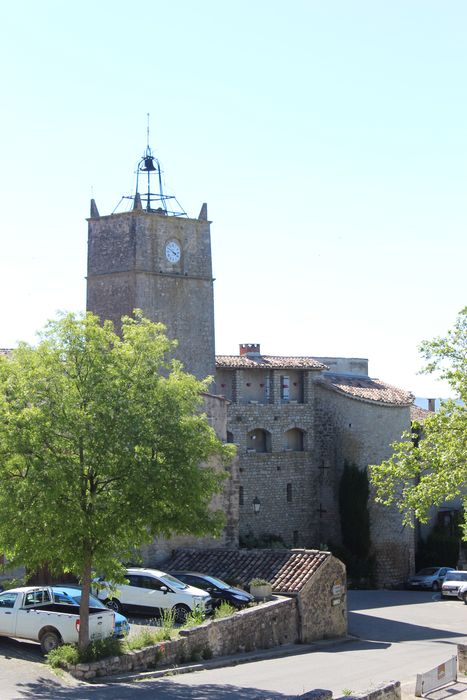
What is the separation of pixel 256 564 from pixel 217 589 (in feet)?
12.4

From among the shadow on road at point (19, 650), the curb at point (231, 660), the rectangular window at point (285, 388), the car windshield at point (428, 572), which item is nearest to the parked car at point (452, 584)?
the car windshield at point (428, 572)

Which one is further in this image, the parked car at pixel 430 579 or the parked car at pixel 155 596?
the parked car at pixel 430 579

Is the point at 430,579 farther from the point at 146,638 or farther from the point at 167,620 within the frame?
the point at 146,638

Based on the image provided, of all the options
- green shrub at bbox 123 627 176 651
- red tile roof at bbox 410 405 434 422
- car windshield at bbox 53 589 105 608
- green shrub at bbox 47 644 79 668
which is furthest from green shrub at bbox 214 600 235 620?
red tile roof at bbox 410 405 434 422

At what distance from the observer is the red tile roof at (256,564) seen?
31719 mm

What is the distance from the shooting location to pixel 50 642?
2347 centimetres

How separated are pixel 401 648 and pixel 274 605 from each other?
4031 millimetres

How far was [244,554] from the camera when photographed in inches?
1337

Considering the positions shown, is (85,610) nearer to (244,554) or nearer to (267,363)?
(244,554)

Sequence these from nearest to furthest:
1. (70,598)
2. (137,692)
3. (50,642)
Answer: (137,692)
(50,642)
(70,598)

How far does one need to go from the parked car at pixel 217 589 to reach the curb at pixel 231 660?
64.2 inches

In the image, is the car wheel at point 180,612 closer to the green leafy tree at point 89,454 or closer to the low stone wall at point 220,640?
the low stone wall at point 220,640

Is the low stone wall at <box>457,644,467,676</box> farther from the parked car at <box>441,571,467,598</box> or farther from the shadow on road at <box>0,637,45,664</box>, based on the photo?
the parked car at <box>441,571,467,598</box>

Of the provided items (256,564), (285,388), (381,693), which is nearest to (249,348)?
(285,388)
